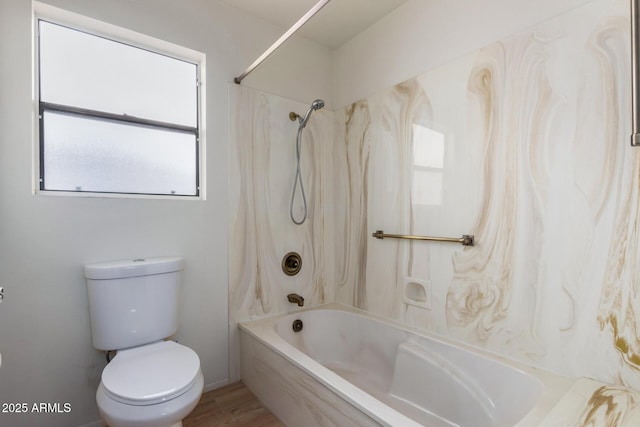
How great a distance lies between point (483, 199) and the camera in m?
1.65

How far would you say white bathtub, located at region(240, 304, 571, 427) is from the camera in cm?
131

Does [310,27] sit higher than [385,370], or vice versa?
[310,27]

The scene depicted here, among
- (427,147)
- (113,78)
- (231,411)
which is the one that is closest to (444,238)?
(427,147)

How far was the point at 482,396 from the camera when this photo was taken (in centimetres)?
151

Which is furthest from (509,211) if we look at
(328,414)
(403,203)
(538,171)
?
(328,414)

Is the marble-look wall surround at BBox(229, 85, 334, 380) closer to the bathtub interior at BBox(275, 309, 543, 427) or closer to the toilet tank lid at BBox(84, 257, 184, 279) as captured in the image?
the bathtub interior at BBox(275, 309, 543, 427)

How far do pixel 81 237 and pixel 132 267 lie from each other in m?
0.30

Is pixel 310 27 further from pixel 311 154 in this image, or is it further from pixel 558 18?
pixel 558 18

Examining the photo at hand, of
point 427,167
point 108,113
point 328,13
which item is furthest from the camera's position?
point 328,13

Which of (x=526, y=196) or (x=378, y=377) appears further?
(x=378, y=377)

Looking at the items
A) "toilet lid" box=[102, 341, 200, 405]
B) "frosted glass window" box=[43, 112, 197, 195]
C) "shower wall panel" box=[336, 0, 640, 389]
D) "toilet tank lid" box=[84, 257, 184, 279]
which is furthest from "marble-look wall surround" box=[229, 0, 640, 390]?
"toilet lid" box=[102, 341, 200, 405]

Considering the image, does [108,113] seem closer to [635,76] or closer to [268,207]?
[268,207]

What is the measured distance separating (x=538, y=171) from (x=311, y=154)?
56.5 inches

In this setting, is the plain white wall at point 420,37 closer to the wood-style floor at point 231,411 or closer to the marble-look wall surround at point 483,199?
the marble-look wall surround at point 483,199
